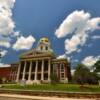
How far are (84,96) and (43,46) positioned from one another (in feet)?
321

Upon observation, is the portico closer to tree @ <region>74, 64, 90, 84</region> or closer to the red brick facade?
the red brick facade

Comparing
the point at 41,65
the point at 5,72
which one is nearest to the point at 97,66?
the point at 41,65

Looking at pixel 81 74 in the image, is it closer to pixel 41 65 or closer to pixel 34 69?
pixel 41 65

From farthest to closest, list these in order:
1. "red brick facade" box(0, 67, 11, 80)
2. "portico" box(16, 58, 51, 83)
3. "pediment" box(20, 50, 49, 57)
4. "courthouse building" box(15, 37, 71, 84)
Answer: "red brick facade" box(0, 67, 11, 80) → "pediment" box(20, 50, 49, 57) → "portico" box(16, 58, 51, 83) → "courthouse building" box(15, 37, 71, 84)

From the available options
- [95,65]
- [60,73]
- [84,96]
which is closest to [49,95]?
[84,96]

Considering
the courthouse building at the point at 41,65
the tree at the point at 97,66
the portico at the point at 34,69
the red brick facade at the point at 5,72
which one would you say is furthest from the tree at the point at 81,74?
the red brick facade at the point at 5,72

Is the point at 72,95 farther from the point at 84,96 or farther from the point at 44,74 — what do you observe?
the point at 44,74

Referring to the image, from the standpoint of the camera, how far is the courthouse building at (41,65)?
108 metres

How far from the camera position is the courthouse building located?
108 metres

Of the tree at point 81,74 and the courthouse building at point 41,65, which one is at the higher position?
the courthouse building at point 41,65

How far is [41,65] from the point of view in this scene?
4537 inches

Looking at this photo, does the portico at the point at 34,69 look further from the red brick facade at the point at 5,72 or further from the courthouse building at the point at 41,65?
the red brick facade at the point at 5,72

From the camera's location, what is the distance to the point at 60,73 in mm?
108000

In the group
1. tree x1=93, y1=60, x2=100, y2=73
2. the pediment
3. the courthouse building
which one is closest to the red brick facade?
the courthouse building
